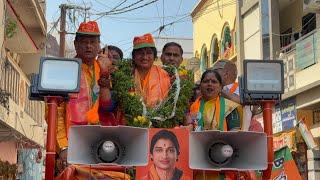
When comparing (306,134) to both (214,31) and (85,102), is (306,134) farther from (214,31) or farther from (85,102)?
(85,102)

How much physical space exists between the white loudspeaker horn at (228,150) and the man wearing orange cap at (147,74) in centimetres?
A: 84

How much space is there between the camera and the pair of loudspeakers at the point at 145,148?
330 centimetres

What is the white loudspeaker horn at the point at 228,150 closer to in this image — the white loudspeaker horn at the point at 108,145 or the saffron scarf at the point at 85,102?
the white loudspeaker horn at the point at 108,145

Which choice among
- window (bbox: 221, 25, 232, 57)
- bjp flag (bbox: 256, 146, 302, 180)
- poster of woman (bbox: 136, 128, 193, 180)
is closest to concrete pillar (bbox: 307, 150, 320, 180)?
window (bbox: 221, 25, 232, 57)

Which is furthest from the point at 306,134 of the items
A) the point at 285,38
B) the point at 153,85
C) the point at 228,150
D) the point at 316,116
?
the point at 228,150

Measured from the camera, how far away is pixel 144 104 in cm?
409

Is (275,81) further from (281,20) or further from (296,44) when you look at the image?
(281,20)

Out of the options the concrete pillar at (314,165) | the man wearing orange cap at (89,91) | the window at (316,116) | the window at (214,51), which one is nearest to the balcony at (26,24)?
the window at (214,51)

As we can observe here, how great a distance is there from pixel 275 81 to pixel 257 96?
0.15 m

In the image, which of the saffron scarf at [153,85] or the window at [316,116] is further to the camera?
the window at [316,116]

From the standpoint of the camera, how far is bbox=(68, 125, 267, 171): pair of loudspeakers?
330cm

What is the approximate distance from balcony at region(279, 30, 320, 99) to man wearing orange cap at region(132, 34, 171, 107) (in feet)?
35.7

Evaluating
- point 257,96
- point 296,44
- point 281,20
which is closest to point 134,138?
point 257,96

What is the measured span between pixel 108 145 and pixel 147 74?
1131mm
